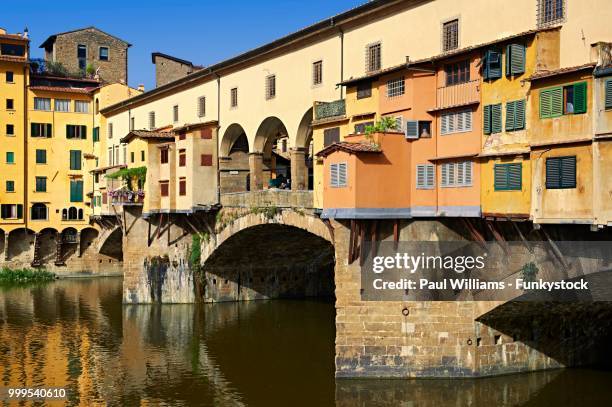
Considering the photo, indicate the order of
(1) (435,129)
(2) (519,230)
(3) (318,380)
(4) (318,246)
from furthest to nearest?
(4) (318,246) < (3) (318,380) < (1) (435,129) < (2) (519,230)

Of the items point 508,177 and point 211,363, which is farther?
point 211,363

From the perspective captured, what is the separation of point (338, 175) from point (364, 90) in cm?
433

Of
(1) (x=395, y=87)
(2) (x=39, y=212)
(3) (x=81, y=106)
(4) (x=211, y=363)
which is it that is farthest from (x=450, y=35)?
(3) (x=81, y=106)

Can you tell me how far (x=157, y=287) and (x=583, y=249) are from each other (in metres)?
31.9

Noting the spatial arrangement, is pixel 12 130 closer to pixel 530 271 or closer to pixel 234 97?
pixel 234 97

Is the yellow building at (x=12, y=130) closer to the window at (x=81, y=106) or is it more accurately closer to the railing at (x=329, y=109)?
the window at (x=81, y=106)

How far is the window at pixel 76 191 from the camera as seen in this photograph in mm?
70000

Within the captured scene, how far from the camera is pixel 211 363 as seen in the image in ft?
109

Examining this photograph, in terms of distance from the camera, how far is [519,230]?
24828 millimetres

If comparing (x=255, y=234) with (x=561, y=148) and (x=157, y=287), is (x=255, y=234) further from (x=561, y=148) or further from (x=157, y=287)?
(x=561, y=148)

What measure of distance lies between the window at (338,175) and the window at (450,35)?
19.9ft

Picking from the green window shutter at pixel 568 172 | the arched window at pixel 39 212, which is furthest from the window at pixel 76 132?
the green window shutter at pixel 568 172

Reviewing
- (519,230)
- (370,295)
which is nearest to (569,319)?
(519,230)

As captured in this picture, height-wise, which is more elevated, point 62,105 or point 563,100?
point 62,105
